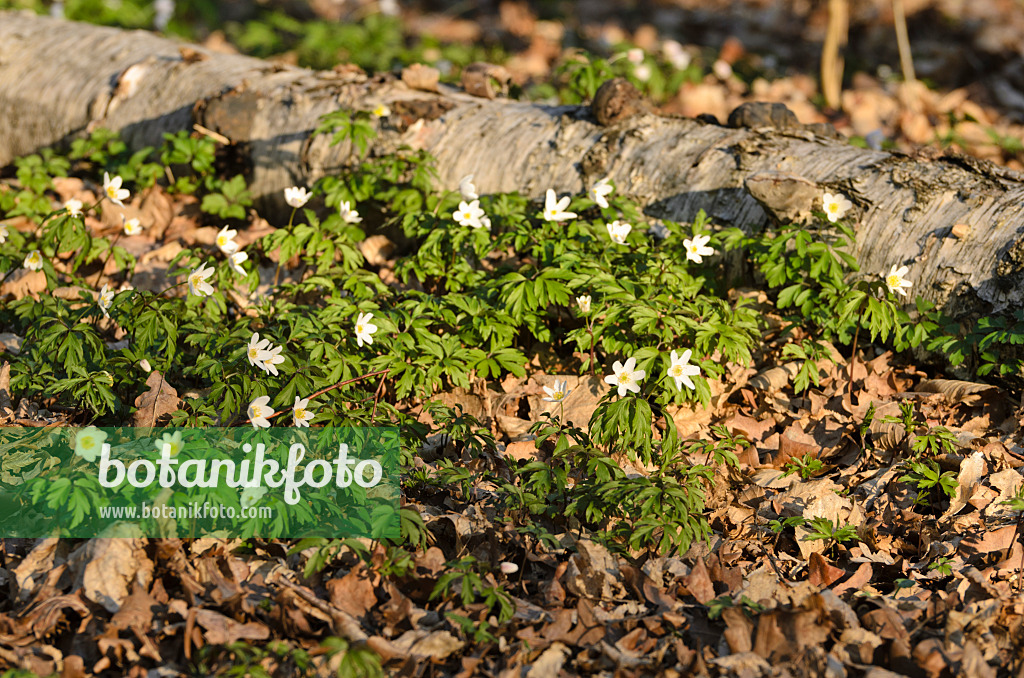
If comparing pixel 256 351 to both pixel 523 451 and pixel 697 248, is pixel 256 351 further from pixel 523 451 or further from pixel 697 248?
pixel 697 248

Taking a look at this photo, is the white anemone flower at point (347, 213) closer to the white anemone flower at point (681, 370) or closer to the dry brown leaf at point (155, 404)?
the dry brown leaf at point (155, 404)

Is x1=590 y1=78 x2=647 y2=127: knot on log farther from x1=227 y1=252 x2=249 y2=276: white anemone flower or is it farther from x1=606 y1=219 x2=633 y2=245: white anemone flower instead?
x1=227 y1=252 x2=249 y2=276: white anemone flower

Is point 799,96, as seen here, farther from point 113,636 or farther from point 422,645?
point 113,636

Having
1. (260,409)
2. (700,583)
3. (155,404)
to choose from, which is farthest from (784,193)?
(155,404)

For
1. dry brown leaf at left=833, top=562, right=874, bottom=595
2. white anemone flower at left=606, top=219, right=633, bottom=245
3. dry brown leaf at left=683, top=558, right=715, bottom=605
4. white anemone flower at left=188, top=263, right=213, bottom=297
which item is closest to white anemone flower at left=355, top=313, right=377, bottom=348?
white anemone flower at left=188, top=263, right=213, bottom=297

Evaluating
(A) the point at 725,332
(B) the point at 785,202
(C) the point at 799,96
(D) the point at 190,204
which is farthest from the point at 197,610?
(C) the point at 799,96
